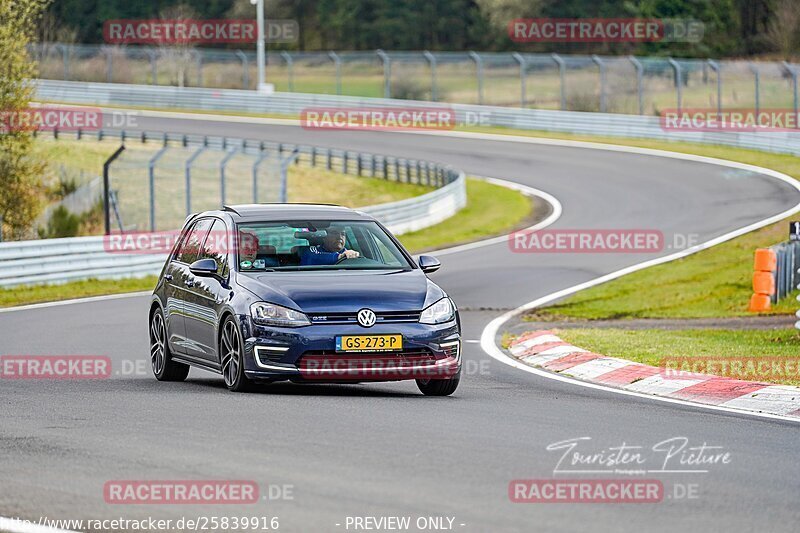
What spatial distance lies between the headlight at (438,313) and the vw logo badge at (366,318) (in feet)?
1.32

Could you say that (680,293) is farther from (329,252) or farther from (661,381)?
(329,252)

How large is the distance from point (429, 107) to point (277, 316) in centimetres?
5076

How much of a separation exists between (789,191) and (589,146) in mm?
14755

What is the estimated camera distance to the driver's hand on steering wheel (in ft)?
37.9

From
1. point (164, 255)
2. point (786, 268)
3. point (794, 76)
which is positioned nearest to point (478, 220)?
point (164, 255)

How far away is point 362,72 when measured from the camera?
68188 mm

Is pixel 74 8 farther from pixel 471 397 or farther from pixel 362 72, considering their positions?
pixel 471 397

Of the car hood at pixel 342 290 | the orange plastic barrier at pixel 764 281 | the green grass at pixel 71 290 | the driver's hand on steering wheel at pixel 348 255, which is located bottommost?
the green grass at pixel 71 290

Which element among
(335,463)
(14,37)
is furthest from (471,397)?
(14,37)

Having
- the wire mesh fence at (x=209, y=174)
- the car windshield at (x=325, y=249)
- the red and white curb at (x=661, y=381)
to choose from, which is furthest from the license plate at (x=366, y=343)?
the wire mesh fence at (x=209, y=174)

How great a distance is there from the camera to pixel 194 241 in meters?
12.5

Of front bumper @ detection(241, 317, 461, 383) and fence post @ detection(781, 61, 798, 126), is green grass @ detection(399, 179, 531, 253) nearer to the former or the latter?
fence post @ detection(781, 61, 798, 126)

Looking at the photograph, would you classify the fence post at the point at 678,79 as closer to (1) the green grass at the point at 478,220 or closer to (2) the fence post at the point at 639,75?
(2) the fence post at the point at 639,75

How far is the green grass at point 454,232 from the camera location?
77.7ft
